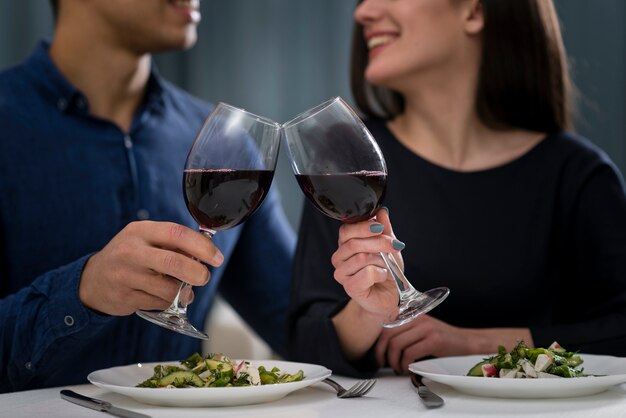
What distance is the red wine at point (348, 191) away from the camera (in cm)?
123

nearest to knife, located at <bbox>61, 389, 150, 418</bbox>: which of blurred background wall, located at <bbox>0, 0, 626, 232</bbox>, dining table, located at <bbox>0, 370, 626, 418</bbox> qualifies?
dining table, located at <bbox>0, 370, 626, 418</bbox>

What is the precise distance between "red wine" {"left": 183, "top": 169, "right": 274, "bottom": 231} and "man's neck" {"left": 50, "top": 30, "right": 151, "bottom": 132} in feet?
3.56

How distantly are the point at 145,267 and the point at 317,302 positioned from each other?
2.12 feet

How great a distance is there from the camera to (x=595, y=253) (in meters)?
1.92

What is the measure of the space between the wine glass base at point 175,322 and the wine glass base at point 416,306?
28 centimetres

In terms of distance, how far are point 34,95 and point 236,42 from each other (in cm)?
357

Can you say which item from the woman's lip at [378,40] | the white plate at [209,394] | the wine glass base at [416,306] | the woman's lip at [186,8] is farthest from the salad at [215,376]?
the woman's lip at [186,8]

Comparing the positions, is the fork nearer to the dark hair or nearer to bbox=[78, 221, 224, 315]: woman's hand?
bbox=[78, 221, 224, 315]: woman's hand

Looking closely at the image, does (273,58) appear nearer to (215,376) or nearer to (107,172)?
(107,172)

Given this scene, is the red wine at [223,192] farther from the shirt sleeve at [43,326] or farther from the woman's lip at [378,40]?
the woman's lip at [378,40]

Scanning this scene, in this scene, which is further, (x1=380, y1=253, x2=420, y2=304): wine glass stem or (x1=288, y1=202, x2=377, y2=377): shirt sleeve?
(x1=288, y1=202, x2=377, y2=377): shirt sleeve

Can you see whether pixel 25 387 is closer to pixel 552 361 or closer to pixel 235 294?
pixel 235 294

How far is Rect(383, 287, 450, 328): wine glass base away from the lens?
121 cm

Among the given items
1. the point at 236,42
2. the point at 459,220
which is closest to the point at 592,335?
the point at 459,220
